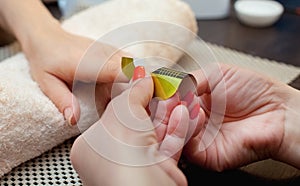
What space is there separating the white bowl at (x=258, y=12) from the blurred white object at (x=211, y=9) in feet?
0.08

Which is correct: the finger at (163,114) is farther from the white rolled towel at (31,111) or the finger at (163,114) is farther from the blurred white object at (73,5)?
the blurred white object at (73,5)

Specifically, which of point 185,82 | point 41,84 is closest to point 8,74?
point 41,84

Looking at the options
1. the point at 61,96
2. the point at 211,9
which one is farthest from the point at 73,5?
the point at 61,96

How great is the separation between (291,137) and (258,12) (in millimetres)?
445

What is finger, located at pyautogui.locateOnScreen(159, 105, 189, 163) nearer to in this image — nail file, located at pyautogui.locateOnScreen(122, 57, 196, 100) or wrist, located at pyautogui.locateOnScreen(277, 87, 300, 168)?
nail file, located at pyautogui.locateOnScreen(122, 57, 196, 100)

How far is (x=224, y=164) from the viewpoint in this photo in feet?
1.68

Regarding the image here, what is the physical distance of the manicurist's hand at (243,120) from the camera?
1.65ft

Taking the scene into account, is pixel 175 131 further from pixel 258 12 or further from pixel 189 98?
pixel 258 12

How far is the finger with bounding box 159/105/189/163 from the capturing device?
0.44 m

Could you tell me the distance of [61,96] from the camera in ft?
1.73

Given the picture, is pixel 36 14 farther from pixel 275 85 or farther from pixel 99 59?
pixel 275 85

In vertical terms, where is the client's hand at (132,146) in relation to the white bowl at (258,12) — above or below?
above

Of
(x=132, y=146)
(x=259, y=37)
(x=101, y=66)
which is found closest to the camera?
(x=132, y=146)

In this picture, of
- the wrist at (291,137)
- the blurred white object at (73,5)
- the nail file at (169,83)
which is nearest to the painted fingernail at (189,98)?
the nail file at (169,83)
